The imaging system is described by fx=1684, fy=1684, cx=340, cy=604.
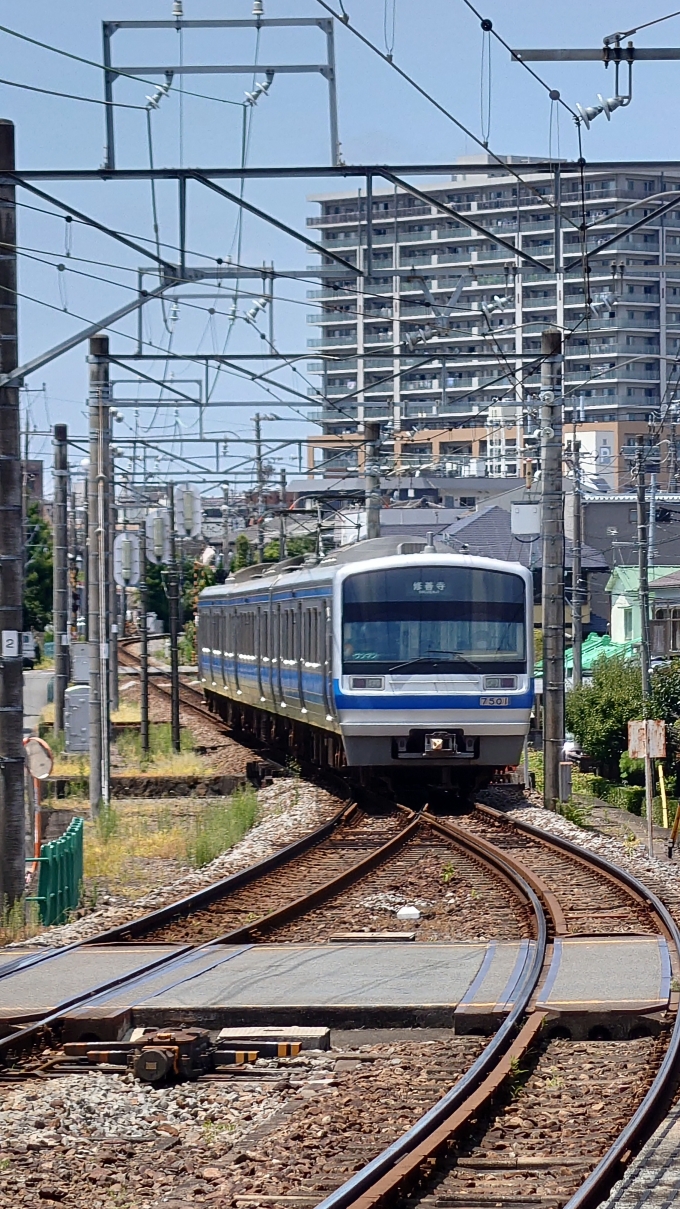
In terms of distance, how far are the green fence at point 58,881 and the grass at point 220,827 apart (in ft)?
6.75

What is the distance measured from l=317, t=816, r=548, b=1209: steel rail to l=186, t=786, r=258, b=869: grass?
226 inches

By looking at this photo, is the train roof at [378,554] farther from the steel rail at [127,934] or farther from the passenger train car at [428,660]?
the steel rail at [127,934]

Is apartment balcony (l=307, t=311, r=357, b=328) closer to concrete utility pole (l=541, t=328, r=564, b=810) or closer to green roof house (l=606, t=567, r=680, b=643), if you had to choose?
green roof house (l=606, t=567, r=680, b=643)

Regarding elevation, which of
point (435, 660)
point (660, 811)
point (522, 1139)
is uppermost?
point (435, 660)

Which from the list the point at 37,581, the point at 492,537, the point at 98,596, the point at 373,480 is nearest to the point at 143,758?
the point at 373,480

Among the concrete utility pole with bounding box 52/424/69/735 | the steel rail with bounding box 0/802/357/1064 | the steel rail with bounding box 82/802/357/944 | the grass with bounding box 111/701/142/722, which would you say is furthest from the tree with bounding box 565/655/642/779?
the steel rail with bounding box 0/802/357/1064

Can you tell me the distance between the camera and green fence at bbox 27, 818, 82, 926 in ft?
39.6

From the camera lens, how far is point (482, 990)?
8430 millimetres

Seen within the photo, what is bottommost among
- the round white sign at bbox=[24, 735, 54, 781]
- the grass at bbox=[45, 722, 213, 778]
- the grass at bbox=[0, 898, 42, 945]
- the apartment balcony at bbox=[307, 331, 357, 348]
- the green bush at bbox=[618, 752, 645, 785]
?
the green bush at bbox=[618, 752, 645, 785]

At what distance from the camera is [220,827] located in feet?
57.2

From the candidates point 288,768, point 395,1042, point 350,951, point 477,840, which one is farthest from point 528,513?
point 395,1042

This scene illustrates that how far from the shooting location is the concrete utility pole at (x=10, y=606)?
12352 mm

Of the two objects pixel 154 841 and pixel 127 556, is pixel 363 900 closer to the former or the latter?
pixel 154 841

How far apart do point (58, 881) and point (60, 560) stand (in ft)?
58.7
